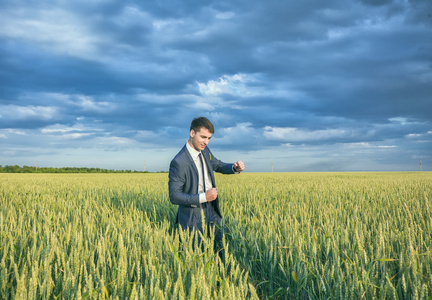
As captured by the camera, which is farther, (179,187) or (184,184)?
(184,184)

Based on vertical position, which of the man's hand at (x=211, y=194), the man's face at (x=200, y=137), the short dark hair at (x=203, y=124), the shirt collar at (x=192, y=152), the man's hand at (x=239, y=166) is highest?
the short dark hair at (x=203, y=124)

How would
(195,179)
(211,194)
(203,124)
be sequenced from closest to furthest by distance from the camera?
(211,194) < (203,124) < (195,179)

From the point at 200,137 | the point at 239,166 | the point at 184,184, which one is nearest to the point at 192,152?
the point at 200,137

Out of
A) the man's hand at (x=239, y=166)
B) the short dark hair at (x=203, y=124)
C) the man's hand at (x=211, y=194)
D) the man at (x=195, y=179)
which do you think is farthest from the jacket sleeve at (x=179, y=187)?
the man's hand at (x=239, y=166)

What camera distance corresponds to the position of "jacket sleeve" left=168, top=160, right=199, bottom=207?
374 cm

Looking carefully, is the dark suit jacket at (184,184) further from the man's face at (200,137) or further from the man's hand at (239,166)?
the man's hand at (239,166)

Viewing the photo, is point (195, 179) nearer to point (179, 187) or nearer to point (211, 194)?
point (179, 187)

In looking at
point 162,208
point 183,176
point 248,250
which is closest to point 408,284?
point 248,250

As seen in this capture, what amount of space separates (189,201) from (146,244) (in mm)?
A: 894

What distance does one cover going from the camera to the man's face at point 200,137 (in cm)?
388

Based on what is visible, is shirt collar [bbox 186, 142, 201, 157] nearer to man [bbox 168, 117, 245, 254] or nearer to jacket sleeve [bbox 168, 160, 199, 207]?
man [bbox 168, 117, 245, 254]

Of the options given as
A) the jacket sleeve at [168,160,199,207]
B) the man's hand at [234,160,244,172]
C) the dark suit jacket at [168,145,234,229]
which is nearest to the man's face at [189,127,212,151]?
the dark suit jacket at [168,145,234,229]

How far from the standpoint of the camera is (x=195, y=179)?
4.09 m

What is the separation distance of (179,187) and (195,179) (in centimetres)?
26
